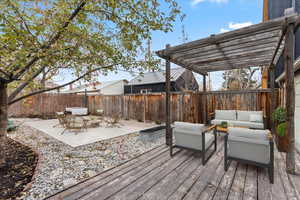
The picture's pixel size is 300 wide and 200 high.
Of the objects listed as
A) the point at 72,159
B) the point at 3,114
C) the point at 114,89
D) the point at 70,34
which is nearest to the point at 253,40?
the point at 70,34

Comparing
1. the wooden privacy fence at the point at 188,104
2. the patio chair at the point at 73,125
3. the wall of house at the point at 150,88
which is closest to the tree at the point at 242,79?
the wall of house at the point at 150,88

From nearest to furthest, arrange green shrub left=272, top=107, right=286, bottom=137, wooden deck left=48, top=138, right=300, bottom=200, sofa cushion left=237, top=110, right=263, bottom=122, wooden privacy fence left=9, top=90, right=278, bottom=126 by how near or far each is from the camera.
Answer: wooden deck left=48, top=138, right=300, bottom=200
green shrub left=272, top=107, right=286, bottom=137
sofa cushion left=237, top=110, right=263, bottom=122
wooden privacy fence left=9, top=90, right=278, bottom=126

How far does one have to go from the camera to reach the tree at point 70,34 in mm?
1932

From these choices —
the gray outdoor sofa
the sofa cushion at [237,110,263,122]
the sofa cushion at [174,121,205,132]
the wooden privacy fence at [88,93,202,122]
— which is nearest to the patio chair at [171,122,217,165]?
the sofa cushion at [174,121,205,132]

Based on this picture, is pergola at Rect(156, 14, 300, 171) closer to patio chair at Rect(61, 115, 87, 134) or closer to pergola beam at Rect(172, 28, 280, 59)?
pergola beam at Rect(172, 28, 280, 59)

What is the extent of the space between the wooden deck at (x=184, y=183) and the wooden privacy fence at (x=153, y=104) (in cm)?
329

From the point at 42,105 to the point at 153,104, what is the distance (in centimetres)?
823

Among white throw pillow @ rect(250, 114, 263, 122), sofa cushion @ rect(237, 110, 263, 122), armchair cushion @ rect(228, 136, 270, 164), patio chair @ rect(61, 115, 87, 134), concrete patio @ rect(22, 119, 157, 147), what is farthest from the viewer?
patio chair @ rect(61, 115, 87, 134)

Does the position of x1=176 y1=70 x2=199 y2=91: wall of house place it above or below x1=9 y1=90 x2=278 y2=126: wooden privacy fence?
above

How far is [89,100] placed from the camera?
11.1 m

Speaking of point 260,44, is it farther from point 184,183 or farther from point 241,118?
point 184,183

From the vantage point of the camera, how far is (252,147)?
2303 millimetres

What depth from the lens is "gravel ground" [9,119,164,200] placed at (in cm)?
211

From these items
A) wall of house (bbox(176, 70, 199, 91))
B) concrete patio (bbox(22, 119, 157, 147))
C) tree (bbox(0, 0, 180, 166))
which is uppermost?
wall of house (bbox(176, 70, 199, 91))
